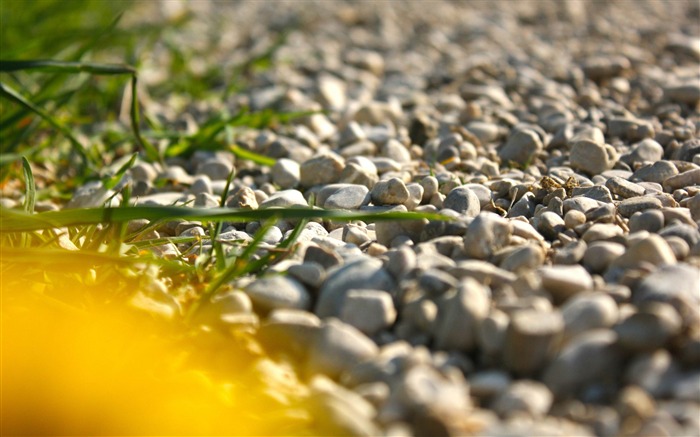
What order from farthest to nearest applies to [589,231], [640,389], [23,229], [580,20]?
1. [580,20]
2. [589,231]
3. [23,229]
4. [640,389]

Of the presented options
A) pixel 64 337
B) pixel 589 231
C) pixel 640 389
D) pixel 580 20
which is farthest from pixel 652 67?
pixel 64 337

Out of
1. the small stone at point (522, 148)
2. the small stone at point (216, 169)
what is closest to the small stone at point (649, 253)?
the small stone at point (522, 148)

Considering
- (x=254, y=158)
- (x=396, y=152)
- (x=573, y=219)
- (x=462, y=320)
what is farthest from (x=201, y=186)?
(x=462, y=320)

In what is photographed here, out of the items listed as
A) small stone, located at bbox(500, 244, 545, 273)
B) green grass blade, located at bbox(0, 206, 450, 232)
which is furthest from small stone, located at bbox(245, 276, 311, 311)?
small stone, located at bbox(500, 244, 545, 273)

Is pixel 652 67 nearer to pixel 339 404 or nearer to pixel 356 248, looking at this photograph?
pixel 356 248

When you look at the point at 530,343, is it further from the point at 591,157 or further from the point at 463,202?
the point at 591,157
